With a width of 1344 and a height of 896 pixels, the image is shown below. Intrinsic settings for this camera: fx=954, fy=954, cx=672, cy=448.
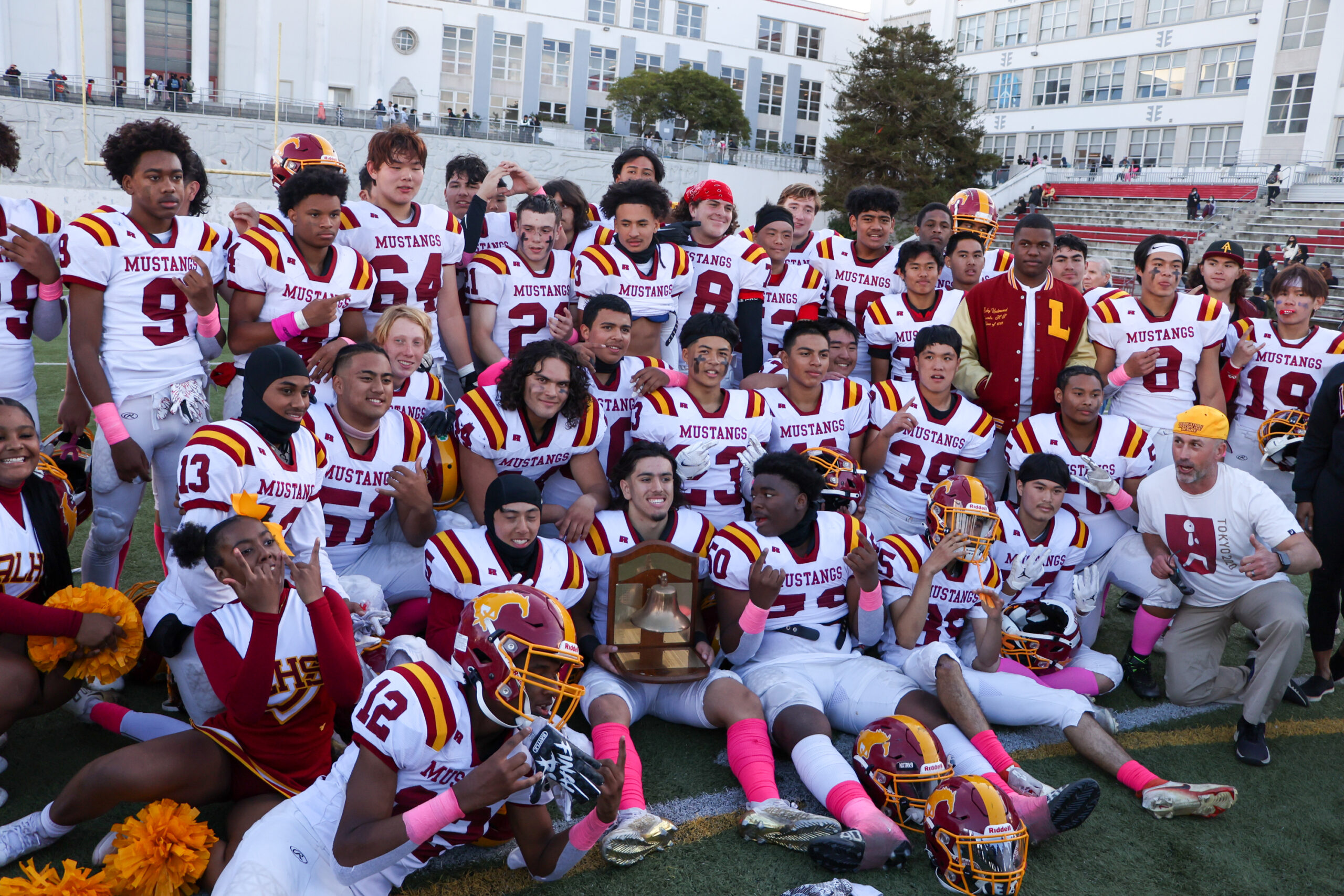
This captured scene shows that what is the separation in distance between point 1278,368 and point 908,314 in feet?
7.31

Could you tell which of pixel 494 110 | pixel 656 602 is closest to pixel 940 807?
pixel 656 602

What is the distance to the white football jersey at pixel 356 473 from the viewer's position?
4340 millimetres

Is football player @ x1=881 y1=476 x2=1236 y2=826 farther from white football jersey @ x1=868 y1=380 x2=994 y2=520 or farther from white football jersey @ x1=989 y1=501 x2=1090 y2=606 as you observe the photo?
white football jersey @ x1=868 y1=380 x2=994 y2=520

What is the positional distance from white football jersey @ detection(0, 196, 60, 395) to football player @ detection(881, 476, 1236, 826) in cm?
415

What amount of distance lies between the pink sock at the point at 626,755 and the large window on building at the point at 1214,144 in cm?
4100

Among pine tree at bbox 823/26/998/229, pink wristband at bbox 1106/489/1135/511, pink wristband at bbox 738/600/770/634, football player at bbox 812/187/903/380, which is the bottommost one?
pink wristband at bbox 738/600/770/634

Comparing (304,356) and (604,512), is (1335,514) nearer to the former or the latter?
(604,512)

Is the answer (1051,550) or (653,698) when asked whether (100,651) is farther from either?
(1051,550)

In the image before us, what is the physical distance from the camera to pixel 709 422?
498cm

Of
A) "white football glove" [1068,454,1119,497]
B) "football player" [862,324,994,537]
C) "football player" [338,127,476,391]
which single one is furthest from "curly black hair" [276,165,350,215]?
"white football glove" [1068,454,1119,497]

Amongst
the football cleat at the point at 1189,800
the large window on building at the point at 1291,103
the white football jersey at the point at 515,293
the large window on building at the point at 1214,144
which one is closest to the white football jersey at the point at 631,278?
the white football jersey at the point at 515,293

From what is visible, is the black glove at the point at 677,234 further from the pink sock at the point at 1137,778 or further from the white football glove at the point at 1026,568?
the pink sock at the point at 1137,778

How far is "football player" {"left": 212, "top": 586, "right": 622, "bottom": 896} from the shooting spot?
8.41 ft

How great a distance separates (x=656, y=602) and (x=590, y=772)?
5.14 feet
